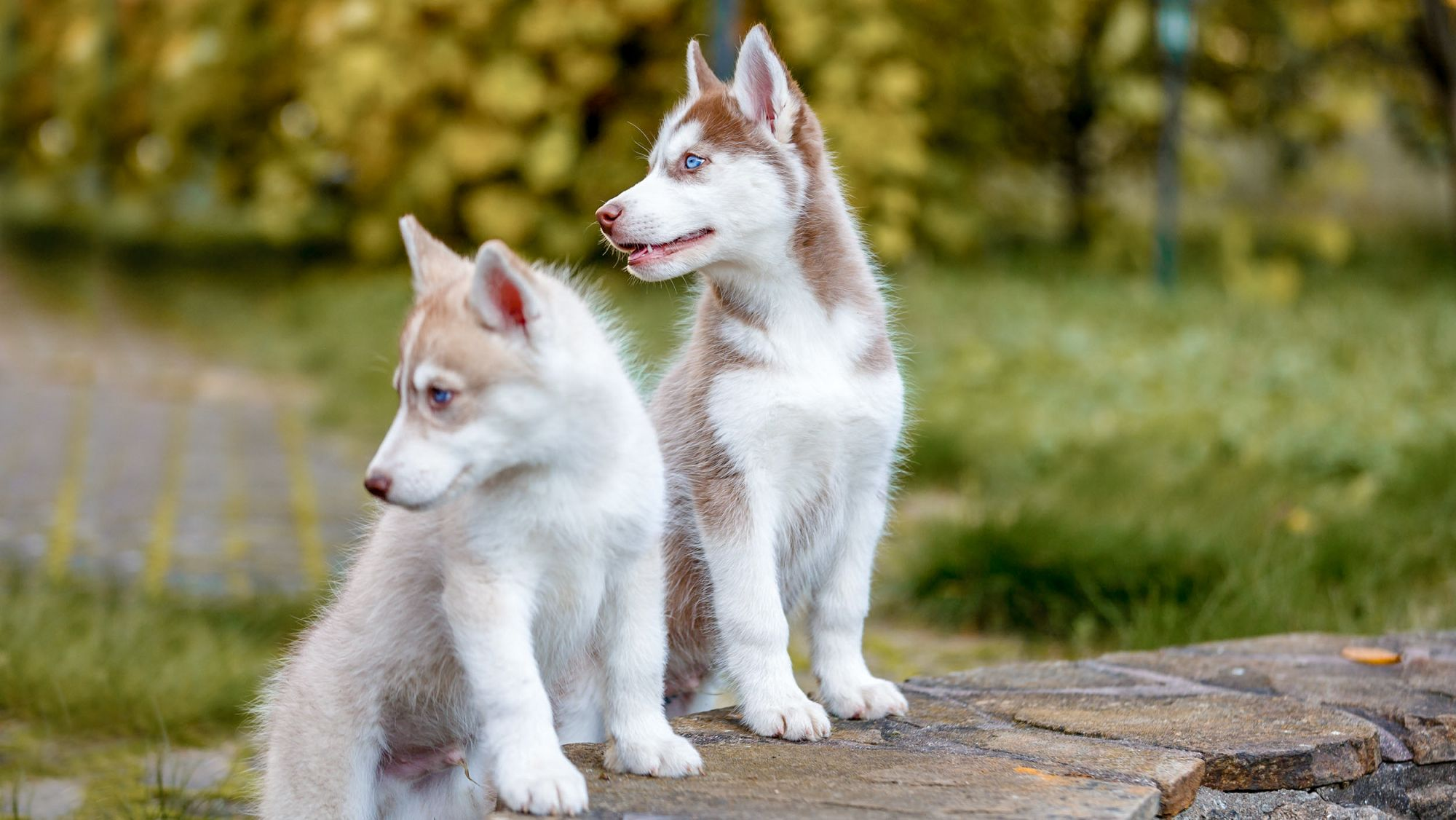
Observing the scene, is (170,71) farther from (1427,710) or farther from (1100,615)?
(1427,710)

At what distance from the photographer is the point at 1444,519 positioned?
511 centimetres

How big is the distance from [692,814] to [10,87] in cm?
1831

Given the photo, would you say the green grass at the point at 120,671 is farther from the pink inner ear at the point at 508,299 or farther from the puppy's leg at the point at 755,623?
the pink inner ear at the point at 508,299

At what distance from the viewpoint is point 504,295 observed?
2281 millimetres

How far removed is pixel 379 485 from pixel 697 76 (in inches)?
48.7

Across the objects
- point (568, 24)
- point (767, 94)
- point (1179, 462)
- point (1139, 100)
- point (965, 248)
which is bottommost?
point (1179, 462)

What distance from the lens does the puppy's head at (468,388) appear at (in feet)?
7.23

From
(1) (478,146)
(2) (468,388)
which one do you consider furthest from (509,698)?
(1) (478,146)

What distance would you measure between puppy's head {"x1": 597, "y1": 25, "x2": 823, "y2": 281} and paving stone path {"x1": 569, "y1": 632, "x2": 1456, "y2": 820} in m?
0.91

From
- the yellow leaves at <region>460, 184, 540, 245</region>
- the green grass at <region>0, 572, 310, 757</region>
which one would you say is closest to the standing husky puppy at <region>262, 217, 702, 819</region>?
the green grass at <region>0, 572, 310, 757</region>

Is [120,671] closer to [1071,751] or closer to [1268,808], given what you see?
[1071,751]

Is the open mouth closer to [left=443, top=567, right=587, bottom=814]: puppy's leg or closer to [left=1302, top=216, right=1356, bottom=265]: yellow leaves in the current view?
[left=443, top=567, right=587, bottom=814]: puppy's leg

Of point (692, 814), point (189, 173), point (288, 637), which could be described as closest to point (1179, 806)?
point (692, 814)

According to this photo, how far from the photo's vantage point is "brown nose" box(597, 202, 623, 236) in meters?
2.73
